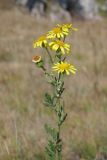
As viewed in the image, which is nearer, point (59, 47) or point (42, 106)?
point (59, 47)

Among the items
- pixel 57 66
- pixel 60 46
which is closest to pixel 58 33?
pixel 60 46

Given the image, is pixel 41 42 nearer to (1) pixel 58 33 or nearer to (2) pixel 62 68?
(1) pixel 58 33

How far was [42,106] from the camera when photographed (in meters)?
5.88

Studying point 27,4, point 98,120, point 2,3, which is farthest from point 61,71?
point 27,4

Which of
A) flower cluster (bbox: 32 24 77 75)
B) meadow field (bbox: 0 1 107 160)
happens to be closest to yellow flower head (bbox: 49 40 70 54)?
flower cluster (bbox: 32 24 77 75)

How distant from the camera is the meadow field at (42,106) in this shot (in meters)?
4.46

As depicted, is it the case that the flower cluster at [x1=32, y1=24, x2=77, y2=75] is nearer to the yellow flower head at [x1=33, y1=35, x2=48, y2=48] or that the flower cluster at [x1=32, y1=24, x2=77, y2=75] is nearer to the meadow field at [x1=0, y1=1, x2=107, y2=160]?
the yellow flower head at [x1=33, y1=35, x2=48, y2=48]

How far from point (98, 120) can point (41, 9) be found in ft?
74.4

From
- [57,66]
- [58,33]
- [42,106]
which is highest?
[58,33]

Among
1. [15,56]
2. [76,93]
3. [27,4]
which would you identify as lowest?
[27,4]

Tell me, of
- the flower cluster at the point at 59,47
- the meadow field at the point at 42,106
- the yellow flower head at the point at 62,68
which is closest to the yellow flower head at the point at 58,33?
the flower cluster at the point at 59,47

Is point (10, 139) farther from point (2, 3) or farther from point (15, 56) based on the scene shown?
point (2, 3)

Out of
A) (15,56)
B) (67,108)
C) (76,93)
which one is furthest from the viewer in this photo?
(15,56)

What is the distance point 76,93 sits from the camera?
21.8 ft
